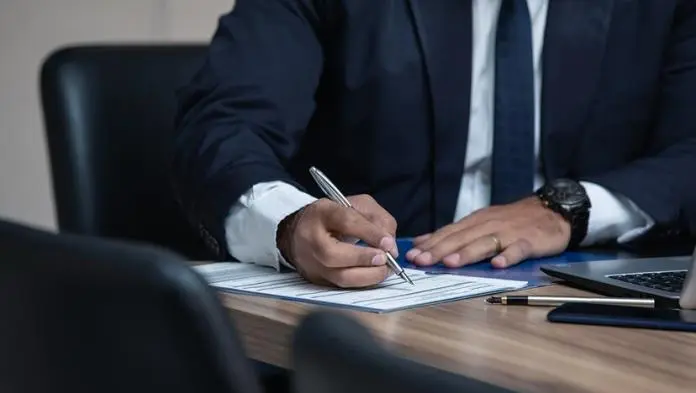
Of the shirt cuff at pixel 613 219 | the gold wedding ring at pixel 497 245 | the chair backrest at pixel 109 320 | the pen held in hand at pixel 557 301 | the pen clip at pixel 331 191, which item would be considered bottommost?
the shirt cuff at pixel 613 219

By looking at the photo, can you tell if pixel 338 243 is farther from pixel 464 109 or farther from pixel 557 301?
pixel 464 109

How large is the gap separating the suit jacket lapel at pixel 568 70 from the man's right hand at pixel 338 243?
475 millimetres

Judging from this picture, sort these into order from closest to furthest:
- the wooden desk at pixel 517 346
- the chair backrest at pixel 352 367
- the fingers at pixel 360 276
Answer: the chair backrest at pixel 352 367 < the wooden desk at pixel 517 346 < the fingers at pixel 360 276

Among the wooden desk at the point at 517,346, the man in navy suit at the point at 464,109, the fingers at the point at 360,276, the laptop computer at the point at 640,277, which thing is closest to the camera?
the wooden desk at the point at 517,346

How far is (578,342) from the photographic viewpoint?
0.90m

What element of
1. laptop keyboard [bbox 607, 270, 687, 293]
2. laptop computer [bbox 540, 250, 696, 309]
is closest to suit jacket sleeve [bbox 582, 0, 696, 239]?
laptop computer [bbox 540, 250, 696, 309]

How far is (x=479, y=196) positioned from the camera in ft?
5.55

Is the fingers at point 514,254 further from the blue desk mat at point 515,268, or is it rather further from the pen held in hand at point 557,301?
the pen held in hand at point 557,301

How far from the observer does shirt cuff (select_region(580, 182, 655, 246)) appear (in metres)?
1.50

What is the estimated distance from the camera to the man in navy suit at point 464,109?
1517 mm

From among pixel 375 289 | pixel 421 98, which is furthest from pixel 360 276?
pixel 421 98

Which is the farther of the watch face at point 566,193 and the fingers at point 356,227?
the watch face at point 566,193

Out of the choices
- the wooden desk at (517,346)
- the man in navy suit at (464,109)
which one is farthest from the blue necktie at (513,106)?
the wooden desk at (517,346)

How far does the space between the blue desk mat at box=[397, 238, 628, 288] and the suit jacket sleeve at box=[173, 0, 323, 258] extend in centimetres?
20
